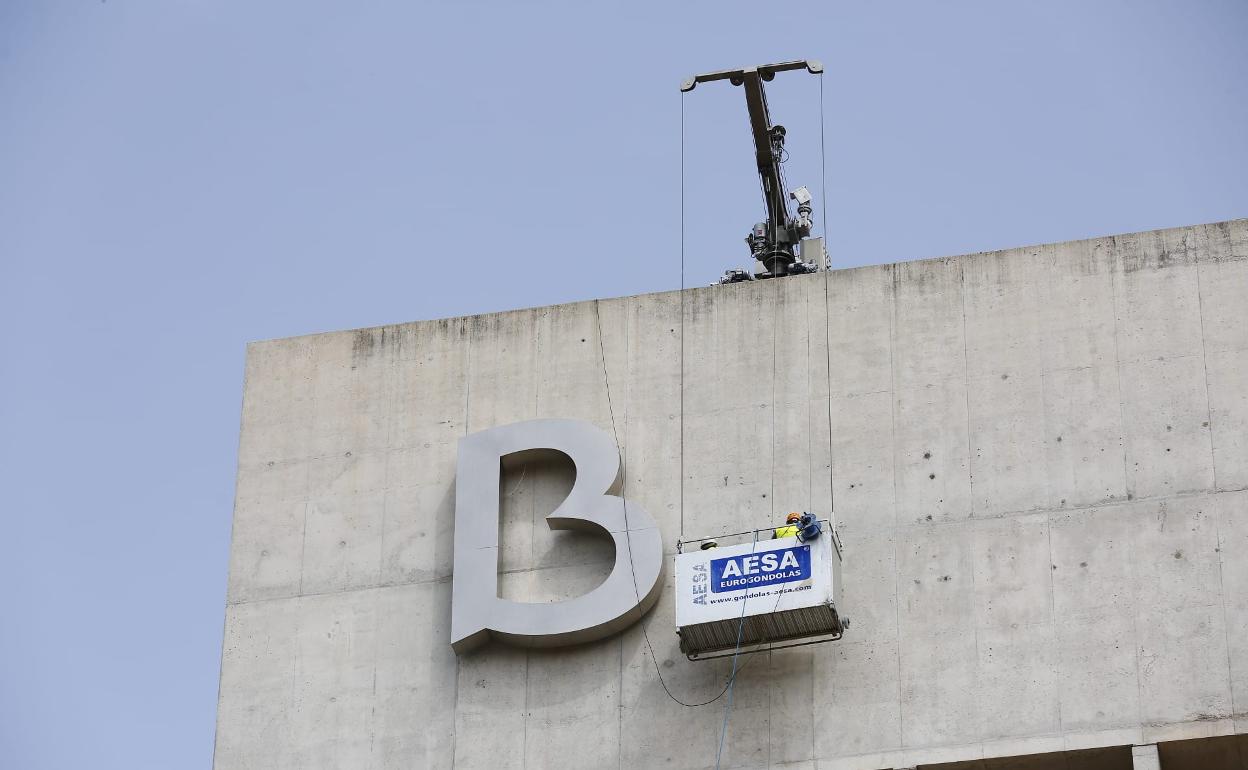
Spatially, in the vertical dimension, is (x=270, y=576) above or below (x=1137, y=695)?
above

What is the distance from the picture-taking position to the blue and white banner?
102 feet

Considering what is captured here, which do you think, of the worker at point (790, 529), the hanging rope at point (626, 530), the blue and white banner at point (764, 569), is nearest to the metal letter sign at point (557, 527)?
the hanging rope at point (626, 530)

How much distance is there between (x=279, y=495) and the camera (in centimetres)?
3503

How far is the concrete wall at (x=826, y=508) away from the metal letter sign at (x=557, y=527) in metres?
0.43

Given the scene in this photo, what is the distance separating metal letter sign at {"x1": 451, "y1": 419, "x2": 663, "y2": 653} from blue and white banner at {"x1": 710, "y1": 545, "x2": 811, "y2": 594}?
54.3 inches

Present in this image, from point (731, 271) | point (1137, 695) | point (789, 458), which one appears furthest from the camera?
point (731, 271)

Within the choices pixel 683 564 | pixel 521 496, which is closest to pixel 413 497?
pixel 521 496

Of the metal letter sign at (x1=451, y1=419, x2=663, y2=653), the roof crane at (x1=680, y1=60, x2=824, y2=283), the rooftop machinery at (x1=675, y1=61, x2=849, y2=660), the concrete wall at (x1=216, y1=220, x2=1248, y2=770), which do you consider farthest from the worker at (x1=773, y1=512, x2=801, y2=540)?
the roof crane at (x1=680, y1=60, x2=824, y2=283)

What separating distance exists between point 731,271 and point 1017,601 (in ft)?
25.4

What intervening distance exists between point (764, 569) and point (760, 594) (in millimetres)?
311

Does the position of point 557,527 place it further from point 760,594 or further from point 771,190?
point 771,190

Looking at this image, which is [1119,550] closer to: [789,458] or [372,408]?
[789,458]

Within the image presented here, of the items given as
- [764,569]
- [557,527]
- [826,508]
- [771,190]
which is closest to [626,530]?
[557,527]

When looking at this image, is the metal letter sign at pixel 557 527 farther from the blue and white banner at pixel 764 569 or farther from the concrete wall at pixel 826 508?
the blue and white banner at pixel 764 569
